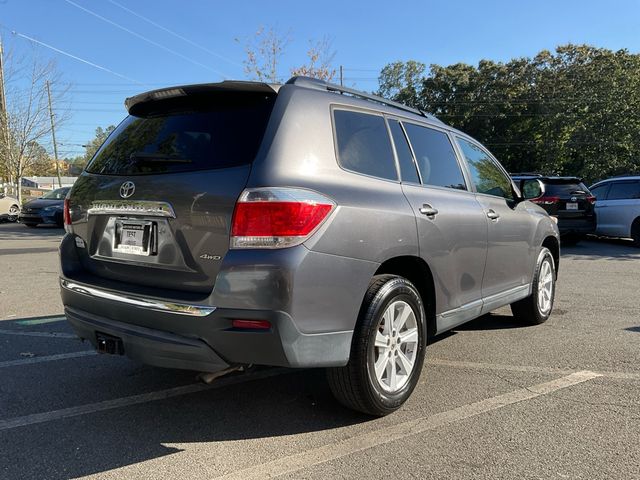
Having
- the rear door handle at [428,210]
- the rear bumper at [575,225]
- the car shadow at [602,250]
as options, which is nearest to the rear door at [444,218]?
the rear door handle at [428,210]

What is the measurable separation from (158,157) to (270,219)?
90 cm

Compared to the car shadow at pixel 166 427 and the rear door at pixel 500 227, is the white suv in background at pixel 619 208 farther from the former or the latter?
the car shadow at pixel 166 427

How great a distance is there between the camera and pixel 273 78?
20094mm

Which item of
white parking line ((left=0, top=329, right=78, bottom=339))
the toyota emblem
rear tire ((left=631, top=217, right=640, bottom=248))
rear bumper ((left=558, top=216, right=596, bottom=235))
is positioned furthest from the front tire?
rear tire ((left=631, top=217, right=640, bottom=248))

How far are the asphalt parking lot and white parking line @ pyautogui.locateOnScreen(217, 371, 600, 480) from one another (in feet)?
0.03

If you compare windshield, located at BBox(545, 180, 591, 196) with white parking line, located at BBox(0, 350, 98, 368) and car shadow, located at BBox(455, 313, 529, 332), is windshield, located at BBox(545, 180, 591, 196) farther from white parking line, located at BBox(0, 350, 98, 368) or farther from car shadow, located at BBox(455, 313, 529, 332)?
white parking line, located at BBox(0, 350, 98, 368)

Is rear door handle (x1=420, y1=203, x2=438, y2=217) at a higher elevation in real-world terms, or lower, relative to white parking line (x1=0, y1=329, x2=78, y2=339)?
higher

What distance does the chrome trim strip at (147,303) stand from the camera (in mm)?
2668

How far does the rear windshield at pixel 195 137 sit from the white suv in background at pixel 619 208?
1286 cm

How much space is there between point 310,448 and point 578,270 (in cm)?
802

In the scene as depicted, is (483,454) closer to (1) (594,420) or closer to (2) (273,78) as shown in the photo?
(1) (594,420)

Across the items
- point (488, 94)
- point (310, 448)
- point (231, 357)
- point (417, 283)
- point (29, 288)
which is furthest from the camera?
point (488, 94)

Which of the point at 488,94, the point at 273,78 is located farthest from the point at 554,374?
the point at 488,94

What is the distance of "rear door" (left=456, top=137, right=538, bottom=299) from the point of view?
4363mm
